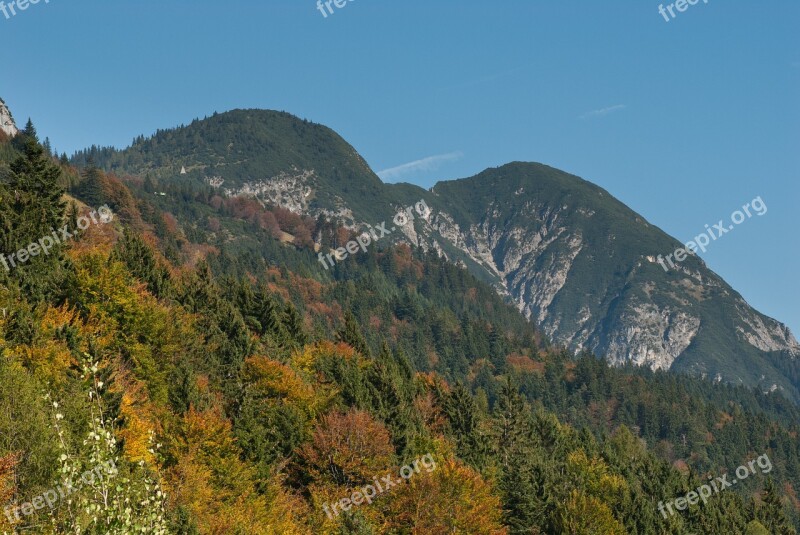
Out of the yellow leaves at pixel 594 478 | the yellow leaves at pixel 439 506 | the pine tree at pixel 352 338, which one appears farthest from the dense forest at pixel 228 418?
the pine tree at pixel 352 338

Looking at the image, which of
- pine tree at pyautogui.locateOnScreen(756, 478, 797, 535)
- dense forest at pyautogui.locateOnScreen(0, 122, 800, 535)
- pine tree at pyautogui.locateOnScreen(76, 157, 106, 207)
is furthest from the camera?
pine tree at pyautogui.locateOnScreen(76, 157, 106, 207)

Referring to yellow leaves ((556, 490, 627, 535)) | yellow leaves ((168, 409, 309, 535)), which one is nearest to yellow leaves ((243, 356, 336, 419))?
yellow leaves ((168, 409, 309, 535))

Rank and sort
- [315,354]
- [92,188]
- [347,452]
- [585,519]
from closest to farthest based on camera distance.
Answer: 1. [347,452]
2. [585,519]
3. [315,354]
4. [92,188]

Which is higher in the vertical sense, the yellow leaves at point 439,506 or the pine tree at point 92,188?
the pine tree at point 92,188

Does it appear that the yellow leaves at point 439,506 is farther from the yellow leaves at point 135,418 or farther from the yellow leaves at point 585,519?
the yellow leaves at point 135,418

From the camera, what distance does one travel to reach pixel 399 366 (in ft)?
357

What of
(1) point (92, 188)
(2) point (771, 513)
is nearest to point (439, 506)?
(2) point (771, 513)

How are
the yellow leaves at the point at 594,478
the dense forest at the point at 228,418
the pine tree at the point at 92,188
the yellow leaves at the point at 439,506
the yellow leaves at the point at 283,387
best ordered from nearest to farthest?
the dense forest at the point at 228,418
the yellow leaves at the point at 439,506
the yellow leaves at the point at 283,387
the yellow leaves at the point at 594,478
the pine tree at the point at 92,188

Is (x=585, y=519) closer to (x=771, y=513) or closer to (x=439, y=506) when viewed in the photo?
(x=439, y=506)

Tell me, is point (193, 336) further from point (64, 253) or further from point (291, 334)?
point (291, 334)

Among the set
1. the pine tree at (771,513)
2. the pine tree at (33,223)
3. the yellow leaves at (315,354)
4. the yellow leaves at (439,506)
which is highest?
the pine tree at (33,223)

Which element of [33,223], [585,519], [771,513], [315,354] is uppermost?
[33,223]

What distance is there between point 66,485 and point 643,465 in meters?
132

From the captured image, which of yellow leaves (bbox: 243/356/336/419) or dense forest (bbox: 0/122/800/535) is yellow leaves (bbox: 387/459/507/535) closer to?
dense forest (bbox: 0/122/800/535)
